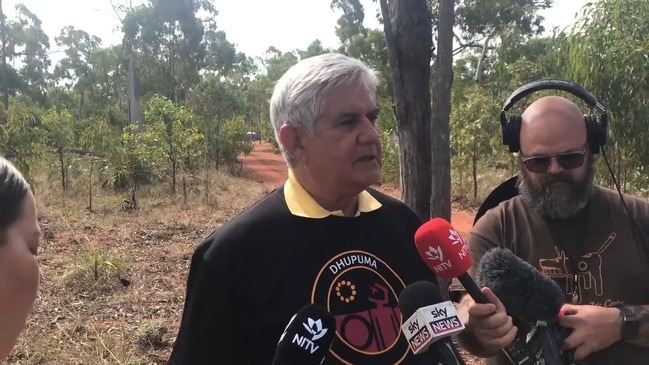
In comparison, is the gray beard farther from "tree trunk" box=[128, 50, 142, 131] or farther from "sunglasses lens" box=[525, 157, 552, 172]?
"tree trunk" box=[128, 50, 142, 131]

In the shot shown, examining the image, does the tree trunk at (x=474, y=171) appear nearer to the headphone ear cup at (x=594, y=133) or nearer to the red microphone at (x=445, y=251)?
the headphone ear cup at (x=594, y=133)

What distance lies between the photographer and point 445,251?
1.42 meters

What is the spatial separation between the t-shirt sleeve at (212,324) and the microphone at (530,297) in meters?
0.66

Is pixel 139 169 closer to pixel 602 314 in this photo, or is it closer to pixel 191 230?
pixel 191 230

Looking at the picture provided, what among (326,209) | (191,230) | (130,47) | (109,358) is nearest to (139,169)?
(191,230)

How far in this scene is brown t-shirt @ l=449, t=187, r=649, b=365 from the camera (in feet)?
6.23

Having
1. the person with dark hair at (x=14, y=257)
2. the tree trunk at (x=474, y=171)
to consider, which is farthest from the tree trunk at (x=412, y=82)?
the tree trunk at (x=474, y=171)

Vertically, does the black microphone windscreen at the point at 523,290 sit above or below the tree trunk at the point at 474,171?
above

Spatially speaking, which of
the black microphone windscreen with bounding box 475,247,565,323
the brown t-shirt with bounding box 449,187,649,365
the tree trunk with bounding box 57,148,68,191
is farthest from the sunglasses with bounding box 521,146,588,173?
the tree trunk with bounding box 57,148,68,191

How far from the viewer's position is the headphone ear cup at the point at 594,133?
198 centimetres

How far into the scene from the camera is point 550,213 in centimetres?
198

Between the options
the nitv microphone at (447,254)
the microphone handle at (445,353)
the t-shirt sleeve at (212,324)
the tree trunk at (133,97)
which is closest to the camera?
the microphone handle at (445,353)

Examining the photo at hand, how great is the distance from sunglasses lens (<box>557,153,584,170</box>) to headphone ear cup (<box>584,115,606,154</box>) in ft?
0.24

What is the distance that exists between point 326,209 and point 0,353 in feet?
2.91
